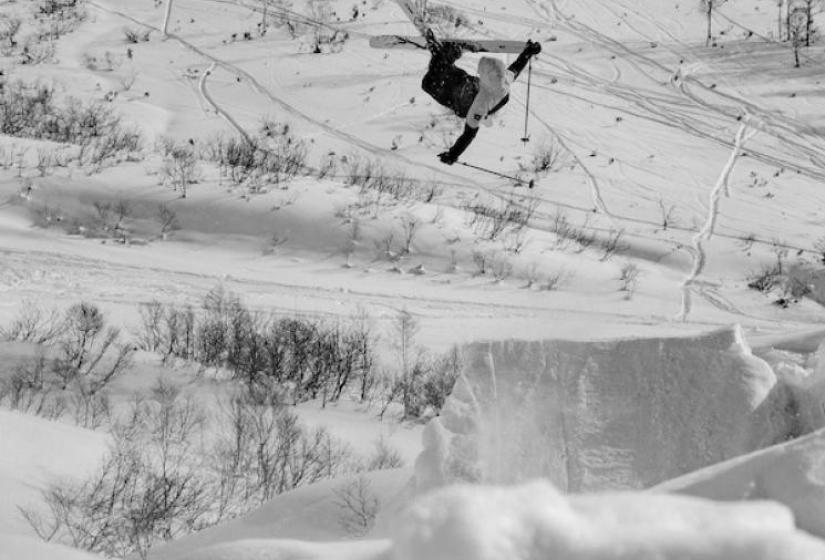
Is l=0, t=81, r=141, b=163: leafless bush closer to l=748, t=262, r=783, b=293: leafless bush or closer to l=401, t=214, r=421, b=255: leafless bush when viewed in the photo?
l=401, t=214, r=421, b=255: leafless bush

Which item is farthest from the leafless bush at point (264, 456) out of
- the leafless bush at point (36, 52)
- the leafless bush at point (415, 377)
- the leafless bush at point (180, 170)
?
the leafless bush at point (36, 52)

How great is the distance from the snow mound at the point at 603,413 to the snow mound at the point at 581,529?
8.41ft

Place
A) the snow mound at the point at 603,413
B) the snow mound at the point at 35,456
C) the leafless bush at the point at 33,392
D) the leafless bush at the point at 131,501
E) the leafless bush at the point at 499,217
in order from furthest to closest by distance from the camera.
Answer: the leafless bush at the point at 499,217, the leafless bush at the point at 33,392, the snow mound at the point at 35,456, the leafless bush at the point at 131,501, the snow mound at the point at 603,413

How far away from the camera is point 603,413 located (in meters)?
4.89

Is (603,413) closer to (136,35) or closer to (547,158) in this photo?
(547,158)

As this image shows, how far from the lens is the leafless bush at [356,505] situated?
5.20 m

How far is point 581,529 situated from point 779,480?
1467mm

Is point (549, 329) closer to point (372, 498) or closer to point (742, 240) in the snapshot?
point (742, 240)

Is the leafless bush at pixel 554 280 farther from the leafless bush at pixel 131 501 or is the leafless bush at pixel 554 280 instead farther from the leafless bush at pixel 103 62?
the leafless bush at pixel 103 62

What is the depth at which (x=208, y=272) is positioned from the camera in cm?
1650

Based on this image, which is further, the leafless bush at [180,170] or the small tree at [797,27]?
the small tree at [797,27]

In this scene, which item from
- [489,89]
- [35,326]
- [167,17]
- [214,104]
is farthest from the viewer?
[167,17]

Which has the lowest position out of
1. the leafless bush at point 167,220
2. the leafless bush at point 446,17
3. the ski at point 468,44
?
the leafless bush at point 167,220

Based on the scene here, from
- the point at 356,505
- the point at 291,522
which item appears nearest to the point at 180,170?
the point at 356,505
